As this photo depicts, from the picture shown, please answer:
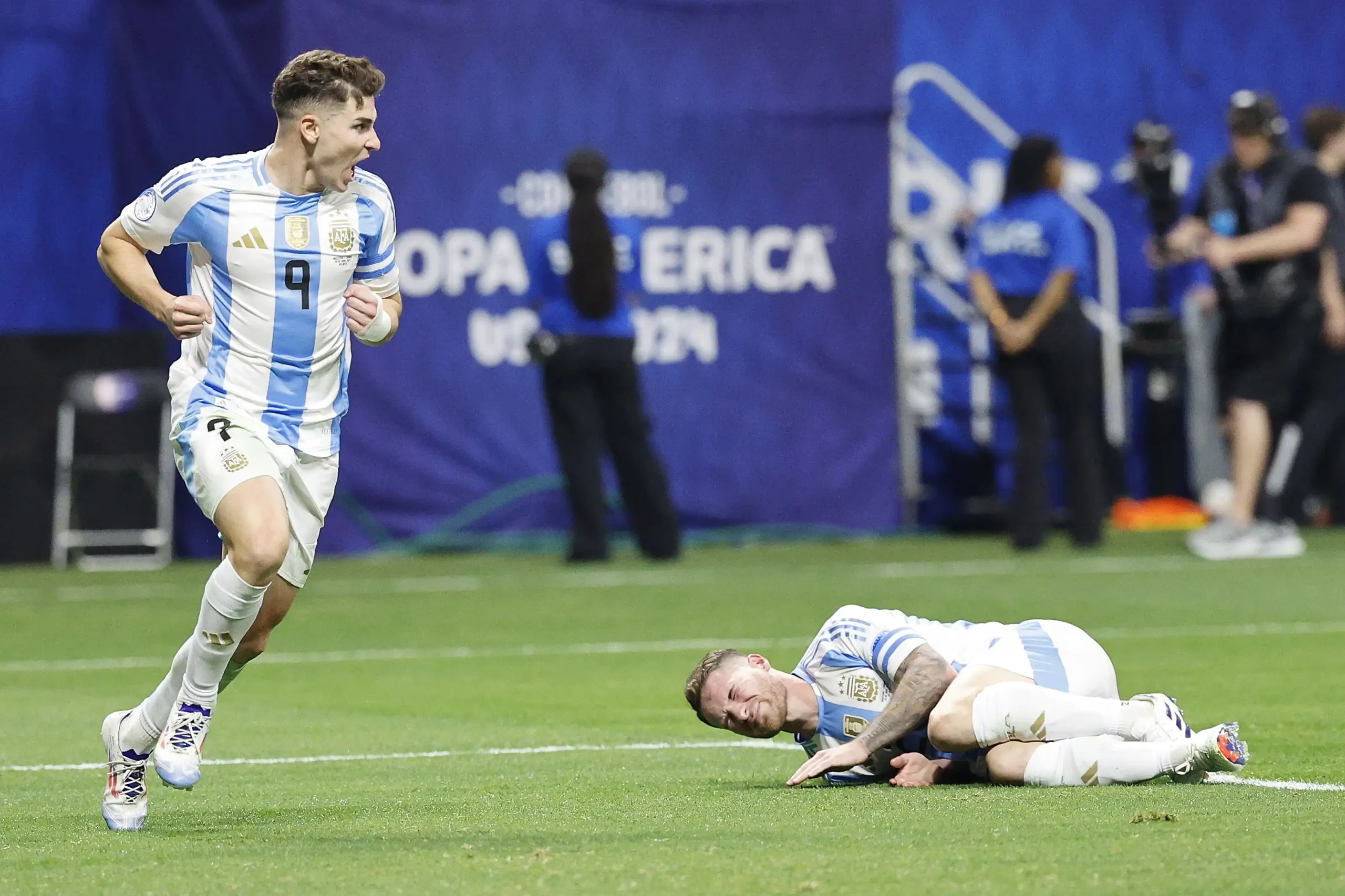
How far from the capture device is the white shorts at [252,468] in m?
5.84

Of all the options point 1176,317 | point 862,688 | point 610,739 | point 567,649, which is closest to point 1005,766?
point 862,688

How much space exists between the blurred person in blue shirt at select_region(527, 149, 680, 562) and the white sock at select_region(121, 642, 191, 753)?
859cm

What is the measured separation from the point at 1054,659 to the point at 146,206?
268 centimetres

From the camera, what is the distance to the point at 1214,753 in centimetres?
572

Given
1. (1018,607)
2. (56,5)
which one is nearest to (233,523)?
(1018,607)

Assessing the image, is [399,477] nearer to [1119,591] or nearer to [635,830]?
[1119,591]

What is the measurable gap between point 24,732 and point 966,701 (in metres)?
3.80

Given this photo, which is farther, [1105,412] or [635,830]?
[1105,412]

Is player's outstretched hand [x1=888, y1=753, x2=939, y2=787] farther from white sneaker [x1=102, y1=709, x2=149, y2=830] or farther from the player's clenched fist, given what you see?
white sneaker [x1=102, y1=709, x2=149, y2=830]

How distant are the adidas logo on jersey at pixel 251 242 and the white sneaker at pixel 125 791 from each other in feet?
4.38

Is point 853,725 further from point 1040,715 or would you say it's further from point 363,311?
point 363,311

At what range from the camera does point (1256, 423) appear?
1423 cm

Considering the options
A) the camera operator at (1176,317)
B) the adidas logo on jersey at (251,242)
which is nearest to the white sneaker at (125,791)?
the adidas logo on jersey at (251,242)

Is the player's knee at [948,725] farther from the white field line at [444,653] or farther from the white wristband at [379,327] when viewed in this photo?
the white field line at [444,653]
